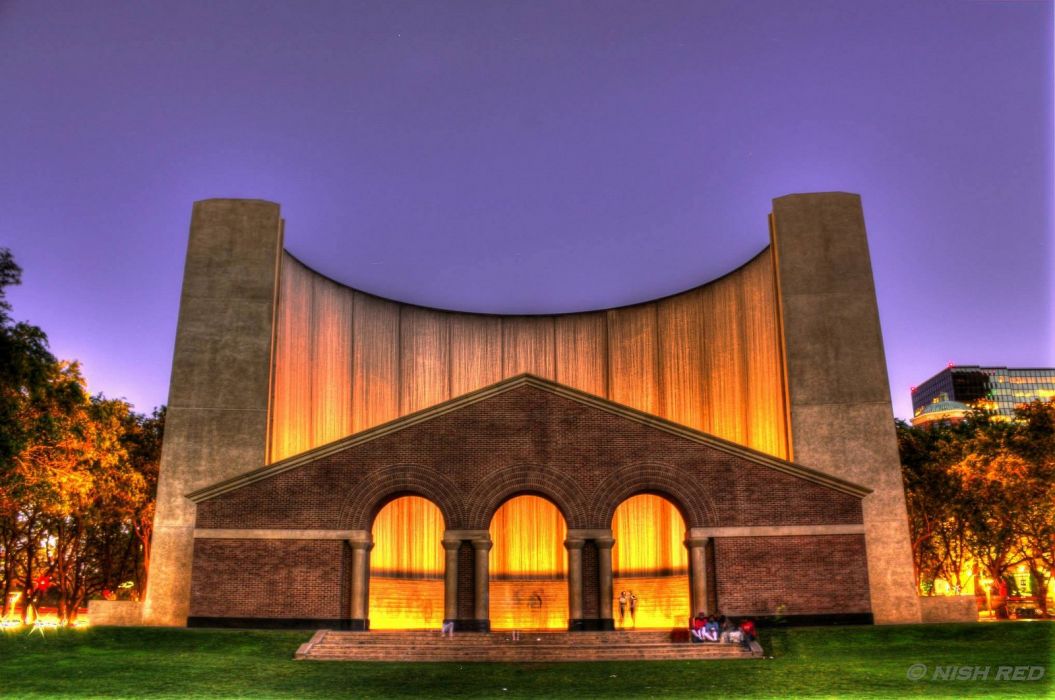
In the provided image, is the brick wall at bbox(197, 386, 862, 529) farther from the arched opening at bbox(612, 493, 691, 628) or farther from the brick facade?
the arched opening at bbox(612, 493, 691, 628)

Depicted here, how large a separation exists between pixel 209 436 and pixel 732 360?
66.2 feet

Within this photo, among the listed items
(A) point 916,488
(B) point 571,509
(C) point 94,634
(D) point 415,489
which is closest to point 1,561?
(C) point 94,634

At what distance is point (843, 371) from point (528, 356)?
14146mm

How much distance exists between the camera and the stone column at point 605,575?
29641 millimetres

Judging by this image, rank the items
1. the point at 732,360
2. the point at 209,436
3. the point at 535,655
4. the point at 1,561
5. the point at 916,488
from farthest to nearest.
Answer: the point at 1,561 < the point at 916,488 < the point at 732,360 < the point at 209,436 < the point at 535,655

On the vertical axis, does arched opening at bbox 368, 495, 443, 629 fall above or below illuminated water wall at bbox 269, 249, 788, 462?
below

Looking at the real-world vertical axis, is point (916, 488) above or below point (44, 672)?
above

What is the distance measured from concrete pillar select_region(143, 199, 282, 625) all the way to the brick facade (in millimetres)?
4662

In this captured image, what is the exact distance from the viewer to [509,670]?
22.9 metres

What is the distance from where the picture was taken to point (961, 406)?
579 ft

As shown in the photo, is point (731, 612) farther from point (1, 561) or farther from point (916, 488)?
point (1, 561)

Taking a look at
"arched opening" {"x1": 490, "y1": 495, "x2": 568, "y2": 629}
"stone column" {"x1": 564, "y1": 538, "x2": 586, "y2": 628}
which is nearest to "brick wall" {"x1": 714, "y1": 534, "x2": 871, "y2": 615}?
"stone column" {"x1": 564, "y1": 538, "x2": 586, "y2": 628}

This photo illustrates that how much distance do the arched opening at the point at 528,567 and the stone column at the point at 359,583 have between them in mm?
8808

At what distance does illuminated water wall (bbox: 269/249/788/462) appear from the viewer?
3769 cm
